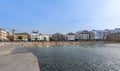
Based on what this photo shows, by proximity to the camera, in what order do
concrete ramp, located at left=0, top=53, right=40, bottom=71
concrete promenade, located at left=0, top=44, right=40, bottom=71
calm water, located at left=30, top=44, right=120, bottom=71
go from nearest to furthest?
1. concrete ramp, located at left=0, top=53, right=40, bottom=71
2. concrete promenade, located at left=0, top=44, right=40, bottom=71
3. calm water, located at left=30, top=44, right=120, bottom=71

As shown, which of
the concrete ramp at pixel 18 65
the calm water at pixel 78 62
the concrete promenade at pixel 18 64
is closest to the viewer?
the concrete ramp at pixel 18 65

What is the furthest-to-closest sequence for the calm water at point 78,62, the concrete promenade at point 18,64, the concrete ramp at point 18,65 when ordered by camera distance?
the calm water at point 78,62 → the concrete promenade at point 18,64 → the concrete ramp at point 18,65

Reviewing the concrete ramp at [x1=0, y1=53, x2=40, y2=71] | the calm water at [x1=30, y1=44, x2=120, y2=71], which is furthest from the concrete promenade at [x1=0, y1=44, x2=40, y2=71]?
the calm water at [x1=30, y1=44, x2=120, y2=71]

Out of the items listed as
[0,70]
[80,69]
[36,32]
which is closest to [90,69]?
[80,69]

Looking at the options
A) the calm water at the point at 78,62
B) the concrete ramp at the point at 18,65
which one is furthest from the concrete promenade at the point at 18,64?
the calm water at the point at 78,62

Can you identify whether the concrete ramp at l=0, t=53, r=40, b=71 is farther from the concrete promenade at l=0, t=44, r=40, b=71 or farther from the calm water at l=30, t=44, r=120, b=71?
the calm water at l=30, t=44, r=120, b=71

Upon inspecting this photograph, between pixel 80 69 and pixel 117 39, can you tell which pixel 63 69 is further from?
pixel 117 39

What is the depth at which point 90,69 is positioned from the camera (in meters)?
22.6

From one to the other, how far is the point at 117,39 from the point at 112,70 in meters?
177

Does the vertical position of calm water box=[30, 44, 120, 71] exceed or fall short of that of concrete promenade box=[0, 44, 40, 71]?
it falls short

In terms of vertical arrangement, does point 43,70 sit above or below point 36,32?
below

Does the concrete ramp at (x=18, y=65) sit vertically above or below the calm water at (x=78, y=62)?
above

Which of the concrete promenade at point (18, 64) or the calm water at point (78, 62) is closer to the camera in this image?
the concrete promenade at point (18, 64)

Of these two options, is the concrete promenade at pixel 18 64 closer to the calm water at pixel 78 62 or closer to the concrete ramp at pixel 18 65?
the concrete ramp at pixel 18 65
